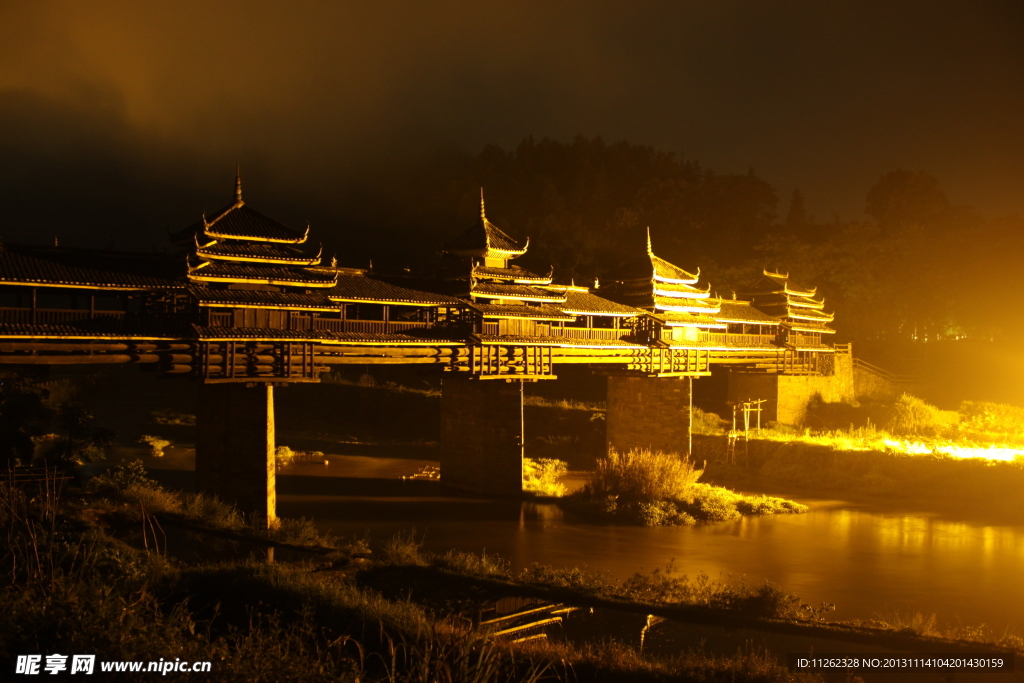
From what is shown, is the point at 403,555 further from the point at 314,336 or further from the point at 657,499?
the point at 657,499

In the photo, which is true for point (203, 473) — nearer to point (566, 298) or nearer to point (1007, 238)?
point (566, 298)

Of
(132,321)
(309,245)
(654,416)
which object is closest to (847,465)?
(654,416)

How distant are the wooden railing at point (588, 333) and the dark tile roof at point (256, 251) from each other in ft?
41.5

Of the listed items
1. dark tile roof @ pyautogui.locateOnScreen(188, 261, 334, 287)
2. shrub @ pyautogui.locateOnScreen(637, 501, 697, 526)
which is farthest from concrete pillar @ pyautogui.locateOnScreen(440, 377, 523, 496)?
dark tile roof @ pyautogui.locateOnScreen(188, 261, 334, 287)

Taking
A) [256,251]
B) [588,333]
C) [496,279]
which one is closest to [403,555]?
[256,251]

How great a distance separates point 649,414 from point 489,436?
33.7ft

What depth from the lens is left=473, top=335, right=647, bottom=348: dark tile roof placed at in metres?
30.7

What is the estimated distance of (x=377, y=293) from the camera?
27.7 meters

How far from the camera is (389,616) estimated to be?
14422mm

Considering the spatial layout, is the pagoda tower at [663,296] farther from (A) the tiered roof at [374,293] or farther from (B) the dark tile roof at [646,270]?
(A) the tiered roof at [374,293]

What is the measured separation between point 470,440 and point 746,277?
4290 centimetres

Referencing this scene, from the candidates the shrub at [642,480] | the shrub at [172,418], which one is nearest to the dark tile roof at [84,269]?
the shrub at [642,480]

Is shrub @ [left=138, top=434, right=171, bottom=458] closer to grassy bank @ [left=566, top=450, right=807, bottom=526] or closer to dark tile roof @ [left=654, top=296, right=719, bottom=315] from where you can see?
grassy bank @ [left=566, top=450, right=807, bottom=526]

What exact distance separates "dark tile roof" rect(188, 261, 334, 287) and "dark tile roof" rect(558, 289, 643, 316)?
12741mm
